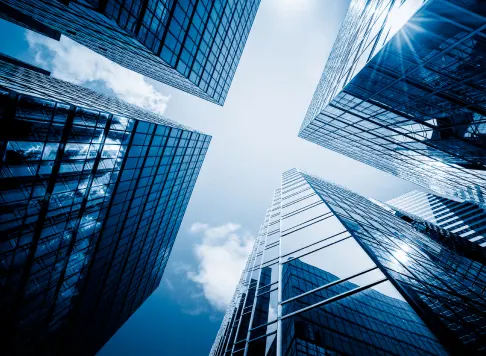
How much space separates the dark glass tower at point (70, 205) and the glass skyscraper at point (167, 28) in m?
5.60

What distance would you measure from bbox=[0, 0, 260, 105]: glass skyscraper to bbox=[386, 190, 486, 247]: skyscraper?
4174 cm

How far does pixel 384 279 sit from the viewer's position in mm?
7320

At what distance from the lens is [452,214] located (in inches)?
1969

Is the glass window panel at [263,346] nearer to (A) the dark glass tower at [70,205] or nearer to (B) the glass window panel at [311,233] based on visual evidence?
(B) the glass window panel at [311,233]

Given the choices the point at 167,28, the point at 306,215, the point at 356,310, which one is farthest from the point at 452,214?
the point at 167,28

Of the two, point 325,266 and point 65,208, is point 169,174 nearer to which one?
point 65,208

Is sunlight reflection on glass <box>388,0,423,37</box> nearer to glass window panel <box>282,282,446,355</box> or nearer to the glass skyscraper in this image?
glass window panel <box>282,282,446,355</box>

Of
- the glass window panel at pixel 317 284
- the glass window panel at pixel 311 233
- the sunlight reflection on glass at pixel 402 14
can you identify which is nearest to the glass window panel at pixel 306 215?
the glass window panel at pixel 311 233

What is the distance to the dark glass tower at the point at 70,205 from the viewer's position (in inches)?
530

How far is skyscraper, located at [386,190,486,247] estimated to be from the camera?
41.5m

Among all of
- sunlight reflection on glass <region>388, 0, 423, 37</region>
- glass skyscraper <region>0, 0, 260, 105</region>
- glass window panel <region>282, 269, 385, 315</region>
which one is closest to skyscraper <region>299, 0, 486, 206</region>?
sunlight reflection on glass <region>388, 0, 423, 37</region>

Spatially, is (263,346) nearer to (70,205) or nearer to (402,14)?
(402,14)

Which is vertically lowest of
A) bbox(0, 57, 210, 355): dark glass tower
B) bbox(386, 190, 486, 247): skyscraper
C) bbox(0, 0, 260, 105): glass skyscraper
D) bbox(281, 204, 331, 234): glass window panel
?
bbox(0, 57, 210, 355): dark glass tower

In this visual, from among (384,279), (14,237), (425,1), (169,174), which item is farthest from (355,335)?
(169,174)
